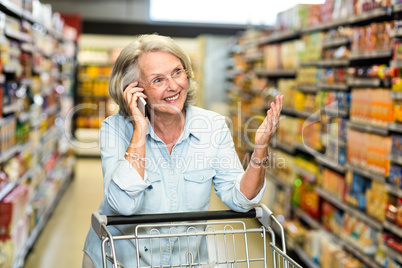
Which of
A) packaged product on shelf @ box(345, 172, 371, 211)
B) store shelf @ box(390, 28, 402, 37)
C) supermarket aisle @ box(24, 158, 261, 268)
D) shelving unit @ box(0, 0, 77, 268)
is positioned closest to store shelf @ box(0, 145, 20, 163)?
shelving unit @ box(0, 0, 77, 268)

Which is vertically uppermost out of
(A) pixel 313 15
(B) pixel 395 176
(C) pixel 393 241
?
(A) pixel 313 15

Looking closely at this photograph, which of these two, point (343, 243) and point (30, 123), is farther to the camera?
point (30, 123)

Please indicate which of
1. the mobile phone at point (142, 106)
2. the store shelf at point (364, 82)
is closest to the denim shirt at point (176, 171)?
the mobile phone at point (142, 106)

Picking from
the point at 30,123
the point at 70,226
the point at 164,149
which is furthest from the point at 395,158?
the point at 70,226

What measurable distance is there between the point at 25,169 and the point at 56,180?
2.04 metres

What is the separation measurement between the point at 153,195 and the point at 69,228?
448cm

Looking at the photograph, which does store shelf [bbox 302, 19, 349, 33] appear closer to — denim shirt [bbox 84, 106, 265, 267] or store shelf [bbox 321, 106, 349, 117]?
store shelf [bbox 321, 106, 349, 117]

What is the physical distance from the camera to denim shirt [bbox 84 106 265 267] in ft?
6.68

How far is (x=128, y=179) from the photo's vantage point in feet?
6.22

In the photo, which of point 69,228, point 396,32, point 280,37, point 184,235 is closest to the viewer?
point 184,235

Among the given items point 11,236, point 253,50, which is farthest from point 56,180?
point 253,50

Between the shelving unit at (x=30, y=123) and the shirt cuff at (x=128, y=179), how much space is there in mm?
2310

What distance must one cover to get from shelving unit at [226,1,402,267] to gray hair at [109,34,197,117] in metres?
1.87

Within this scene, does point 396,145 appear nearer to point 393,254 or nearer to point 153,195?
point 393,254
